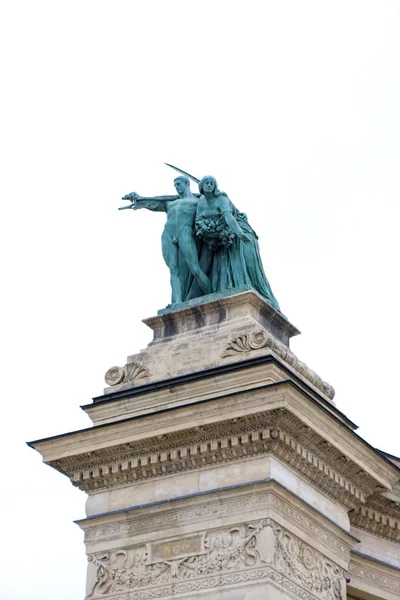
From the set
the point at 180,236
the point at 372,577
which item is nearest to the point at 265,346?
the point at 180,236

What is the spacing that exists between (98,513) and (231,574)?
271 cm

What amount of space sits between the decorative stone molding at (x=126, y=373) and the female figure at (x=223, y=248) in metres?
1.76

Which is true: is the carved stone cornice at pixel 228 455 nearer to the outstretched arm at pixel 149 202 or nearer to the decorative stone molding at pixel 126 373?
the decorative stone molding at pixel 126 373

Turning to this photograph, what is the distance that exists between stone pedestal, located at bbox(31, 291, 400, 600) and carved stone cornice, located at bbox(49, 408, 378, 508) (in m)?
0.02

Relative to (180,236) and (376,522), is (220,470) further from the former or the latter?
(180,236)

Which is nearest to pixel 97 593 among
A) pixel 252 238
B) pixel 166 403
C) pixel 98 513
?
pixel 98 513

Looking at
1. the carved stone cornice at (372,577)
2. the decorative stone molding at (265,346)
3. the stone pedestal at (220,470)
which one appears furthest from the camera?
the carved stone cornice at (372,577)

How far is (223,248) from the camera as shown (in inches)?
994

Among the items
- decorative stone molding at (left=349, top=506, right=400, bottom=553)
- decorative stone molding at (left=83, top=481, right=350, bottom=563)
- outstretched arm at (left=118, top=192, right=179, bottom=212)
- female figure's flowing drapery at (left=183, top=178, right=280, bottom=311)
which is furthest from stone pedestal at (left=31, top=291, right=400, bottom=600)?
outstretched arm at (left=118, top=192, right=179, bottom=212)

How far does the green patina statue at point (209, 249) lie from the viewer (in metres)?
25.0

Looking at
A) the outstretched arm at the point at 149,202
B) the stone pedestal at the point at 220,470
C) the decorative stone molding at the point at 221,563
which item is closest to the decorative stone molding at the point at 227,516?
the stone pedestal at the point at 220,470

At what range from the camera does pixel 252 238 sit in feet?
84.4

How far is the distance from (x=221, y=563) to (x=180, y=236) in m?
6.15

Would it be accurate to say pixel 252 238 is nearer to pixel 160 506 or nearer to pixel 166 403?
pixel 166 403
